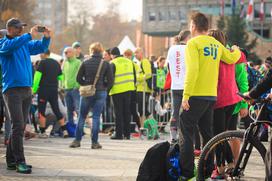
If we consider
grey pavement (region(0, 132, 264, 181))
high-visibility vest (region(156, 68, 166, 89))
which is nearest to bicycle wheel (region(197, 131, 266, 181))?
grey pavement (region(0, 132, 264, 181))

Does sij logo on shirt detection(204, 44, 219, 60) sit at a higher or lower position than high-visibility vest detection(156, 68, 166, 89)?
higher

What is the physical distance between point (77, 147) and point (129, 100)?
280cm

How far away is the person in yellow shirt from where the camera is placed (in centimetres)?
746

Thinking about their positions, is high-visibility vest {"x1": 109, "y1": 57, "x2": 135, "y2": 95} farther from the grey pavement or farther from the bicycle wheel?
the bicycle wheel

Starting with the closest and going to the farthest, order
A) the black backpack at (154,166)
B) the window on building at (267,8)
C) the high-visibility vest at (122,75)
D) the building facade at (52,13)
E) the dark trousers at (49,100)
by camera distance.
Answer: the black backpack at (154,166) → the high-visibility vest at (122,75) → the dark trousers at (49,100) → the window on building at (267,8) → the building facade at (52,13)

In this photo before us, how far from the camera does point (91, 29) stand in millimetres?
98938

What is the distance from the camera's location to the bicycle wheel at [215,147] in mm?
6305

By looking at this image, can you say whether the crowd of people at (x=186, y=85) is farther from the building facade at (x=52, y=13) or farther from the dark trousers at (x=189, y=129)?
the building facade at (x=52, y=13)

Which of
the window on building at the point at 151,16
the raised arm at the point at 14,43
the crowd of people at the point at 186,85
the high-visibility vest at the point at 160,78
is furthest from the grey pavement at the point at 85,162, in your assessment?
the window on building at the point at 151,16

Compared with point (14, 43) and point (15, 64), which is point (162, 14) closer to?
point (15, 64)

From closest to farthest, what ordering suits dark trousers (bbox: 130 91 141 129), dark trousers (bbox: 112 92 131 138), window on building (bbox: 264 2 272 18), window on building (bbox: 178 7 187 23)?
dark trousers (bbox: 112 92 131 138) < dark trousers (bbox: 130 91 141 129) < window on building (bbox: 264 2 272 18) < window on building (bbox: 178 7 187 23)

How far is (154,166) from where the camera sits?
7.27 m

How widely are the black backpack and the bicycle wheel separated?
1.74 feet

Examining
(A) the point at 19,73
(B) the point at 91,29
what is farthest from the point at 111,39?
(A) the point at 19,73
